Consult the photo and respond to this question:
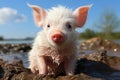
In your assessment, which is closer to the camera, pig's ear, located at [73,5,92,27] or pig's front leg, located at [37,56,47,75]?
pig's front leg, located at [37,56,47,75]

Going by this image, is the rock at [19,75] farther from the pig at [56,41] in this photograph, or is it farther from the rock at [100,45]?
the rock at [100,45]

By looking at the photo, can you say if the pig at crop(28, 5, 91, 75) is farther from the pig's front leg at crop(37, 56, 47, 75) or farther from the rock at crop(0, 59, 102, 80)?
the rock at crop(0, 59, 102, 80)

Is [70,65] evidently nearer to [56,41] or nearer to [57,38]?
[56,41]

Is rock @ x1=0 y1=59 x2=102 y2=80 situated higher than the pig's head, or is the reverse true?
the pig's head

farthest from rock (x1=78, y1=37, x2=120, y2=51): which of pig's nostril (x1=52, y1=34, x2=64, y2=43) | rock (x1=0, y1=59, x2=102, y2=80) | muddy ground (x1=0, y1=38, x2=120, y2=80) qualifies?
pig's nostril (x1=52, y1=34, x2=64, y2=43)

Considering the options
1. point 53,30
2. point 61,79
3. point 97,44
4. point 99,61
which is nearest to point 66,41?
point 53,30

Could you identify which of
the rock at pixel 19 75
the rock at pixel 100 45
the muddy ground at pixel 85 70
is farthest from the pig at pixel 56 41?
the rock at pixel 100 45

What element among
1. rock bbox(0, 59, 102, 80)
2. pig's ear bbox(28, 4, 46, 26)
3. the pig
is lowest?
rock bbox(0, 59, 102, 80)
